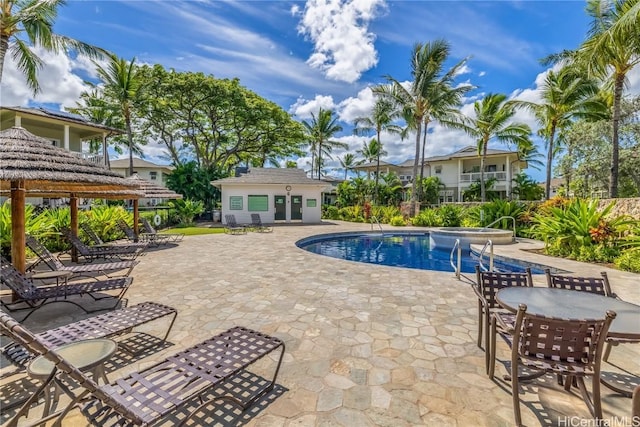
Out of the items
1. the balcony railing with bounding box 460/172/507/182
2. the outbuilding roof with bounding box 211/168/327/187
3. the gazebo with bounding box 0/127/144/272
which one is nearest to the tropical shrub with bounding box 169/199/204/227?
the outbuilding roof with bounding box 211/168/327/187

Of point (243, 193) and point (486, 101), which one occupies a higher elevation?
point (486, 101)

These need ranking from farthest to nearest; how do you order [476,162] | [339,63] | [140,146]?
[140,146], [476,162], [339,63]

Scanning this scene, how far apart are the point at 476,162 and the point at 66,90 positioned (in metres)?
40.6

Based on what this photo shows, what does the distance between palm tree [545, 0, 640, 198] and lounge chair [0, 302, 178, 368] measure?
45.1 ft

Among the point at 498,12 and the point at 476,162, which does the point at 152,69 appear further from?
the point at 476,162

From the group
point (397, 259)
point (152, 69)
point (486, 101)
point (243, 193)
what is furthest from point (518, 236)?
point (152, 69)

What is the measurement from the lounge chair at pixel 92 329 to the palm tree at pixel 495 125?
2390cm

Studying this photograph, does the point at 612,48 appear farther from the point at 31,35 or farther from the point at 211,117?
the point at 211,117

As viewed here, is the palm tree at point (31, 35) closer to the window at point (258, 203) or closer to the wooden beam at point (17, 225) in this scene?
the wooden beam at point (17, 225)

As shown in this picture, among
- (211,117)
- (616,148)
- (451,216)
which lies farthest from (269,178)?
(616,148)

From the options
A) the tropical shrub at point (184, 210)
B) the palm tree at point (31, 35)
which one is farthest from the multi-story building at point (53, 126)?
the tropical shrub at point (184, 210)

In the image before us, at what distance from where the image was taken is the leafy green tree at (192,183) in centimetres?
2377

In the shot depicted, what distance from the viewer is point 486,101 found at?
22609 mm

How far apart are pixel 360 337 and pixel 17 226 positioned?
5924mm
